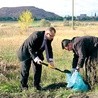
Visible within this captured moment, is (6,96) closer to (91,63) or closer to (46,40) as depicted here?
(46,40)

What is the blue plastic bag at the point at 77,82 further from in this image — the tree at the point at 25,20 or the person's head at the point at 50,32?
the tree at the point at 25,20

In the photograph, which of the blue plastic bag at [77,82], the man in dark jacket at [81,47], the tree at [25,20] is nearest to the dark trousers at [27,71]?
the blue plastic bag at [77,82]

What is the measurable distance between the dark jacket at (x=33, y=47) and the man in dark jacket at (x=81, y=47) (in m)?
0.56

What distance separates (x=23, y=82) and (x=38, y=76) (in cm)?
44

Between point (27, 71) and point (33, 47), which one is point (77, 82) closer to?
point (27, 71)

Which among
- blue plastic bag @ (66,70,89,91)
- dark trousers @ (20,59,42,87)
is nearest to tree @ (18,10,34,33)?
dark trousers @ (20,59,42,87)

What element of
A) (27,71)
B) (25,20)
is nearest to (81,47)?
(27,71)

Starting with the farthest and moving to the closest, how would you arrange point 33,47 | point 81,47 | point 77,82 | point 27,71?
point 27,71
point 77,82
point 33,47
point 81,47

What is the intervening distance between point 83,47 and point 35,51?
4.11 feet

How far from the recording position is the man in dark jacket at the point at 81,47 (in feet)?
29.8

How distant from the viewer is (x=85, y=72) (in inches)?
388

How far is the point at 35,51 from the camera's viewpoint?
9539 mm

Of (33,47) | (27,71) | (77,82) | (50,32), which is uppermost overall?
(50,32)

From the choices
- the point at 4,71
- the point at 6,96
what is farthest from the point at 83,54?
the point at 4,71
